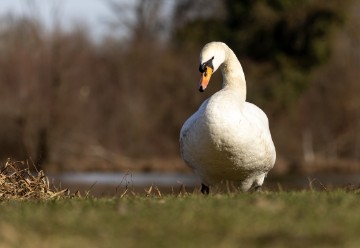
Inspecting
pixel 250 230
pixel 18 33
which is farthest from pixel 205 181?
pixel 18 33

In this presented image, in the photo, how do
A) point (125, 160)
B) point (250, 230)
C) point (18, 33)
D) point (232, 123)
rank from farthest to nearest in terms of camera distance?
point (18, 33) → point (125, 160) → point (232, 123) → point (250, 230)

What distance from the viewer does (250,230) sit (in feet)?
15.4

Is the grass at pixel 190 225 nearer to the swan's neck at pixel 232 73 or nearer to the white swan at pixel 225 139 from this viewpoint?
the white swan at pixel 225 139

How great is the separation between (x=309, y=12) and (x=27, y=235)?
35.2m

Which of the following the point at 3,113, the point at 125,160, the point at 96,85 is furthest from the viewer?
the point at 96,85

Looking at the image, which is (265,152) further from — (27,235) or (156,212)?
(27,235)

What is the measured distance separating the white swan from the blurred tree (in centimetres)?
2867

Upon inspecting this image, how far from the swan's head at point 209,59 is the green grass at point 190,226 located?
10.3 ft

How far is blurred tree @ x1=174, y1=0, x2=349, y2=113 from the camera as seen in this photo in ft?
126

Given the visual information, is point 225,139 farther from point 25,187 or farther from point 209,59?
point 25,187

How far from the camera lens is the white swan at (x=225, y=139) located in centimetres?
833

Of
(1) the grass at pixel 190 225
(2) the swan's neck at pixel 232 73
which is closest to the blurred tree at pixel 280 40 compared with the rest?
(2) the swan's neck at pixel 232 73

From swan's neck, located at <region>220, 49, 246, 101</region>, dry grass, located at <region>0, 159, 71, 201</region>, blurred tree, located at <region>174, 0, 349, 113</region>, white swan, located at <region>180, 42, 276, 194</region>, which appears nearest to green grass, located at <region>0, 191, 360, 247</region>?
dry grass, located at <region>0, 159, 71, 201</region>

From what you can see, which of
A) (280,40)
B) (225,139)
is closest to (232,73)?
(225,139)
